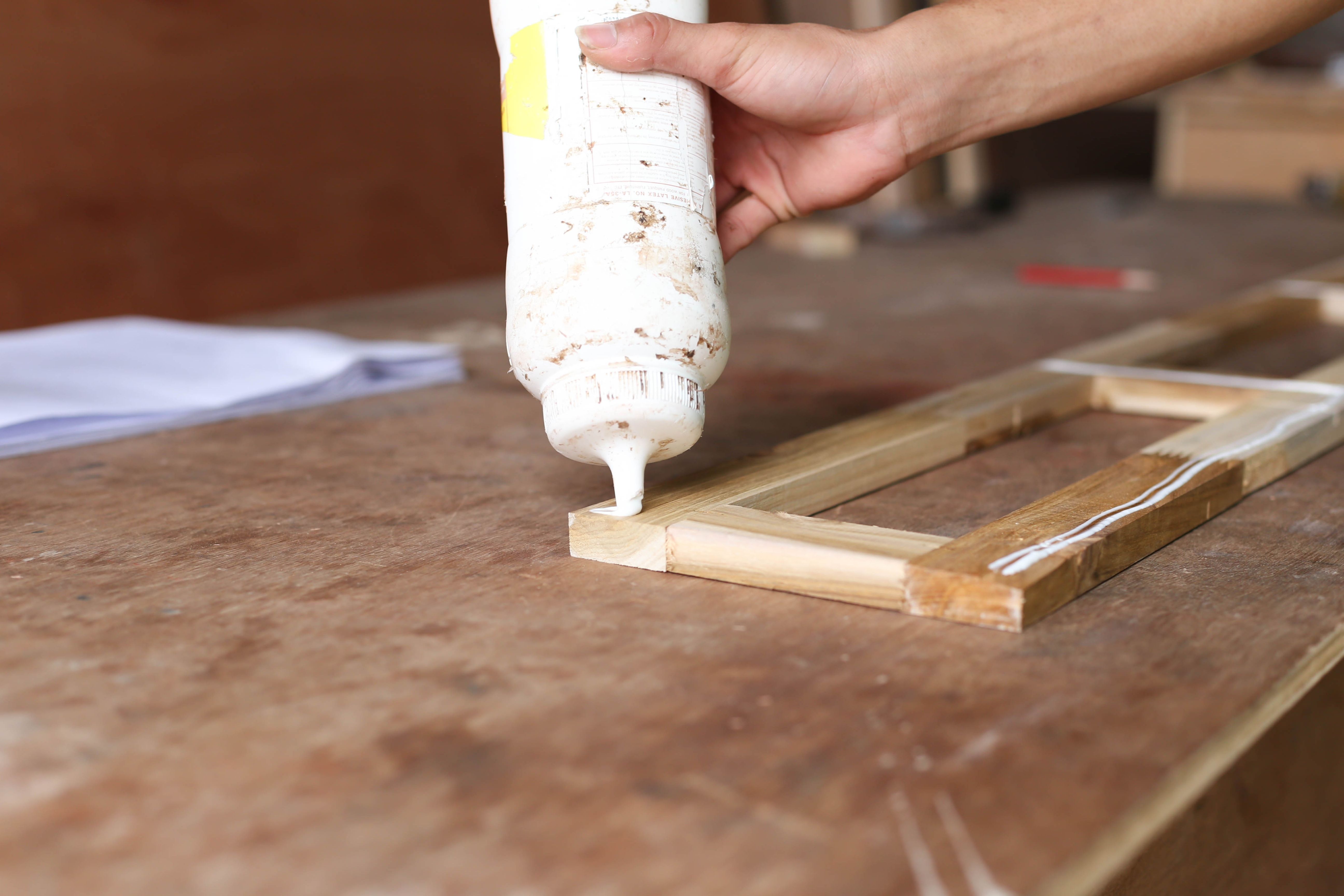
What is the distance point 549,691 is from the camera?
58cm

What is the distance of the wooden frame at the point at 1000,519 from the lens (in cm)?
68

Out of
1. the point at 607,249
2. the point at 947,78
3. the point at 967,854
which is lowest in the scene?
the point at 967,854

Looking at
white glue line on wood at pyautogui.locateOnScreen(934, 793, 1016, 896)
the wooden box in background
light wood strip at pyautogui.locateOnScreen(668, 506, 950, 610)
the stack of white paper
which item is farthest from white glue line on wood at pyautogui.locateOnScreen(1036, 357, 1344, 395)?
the wooden box in background

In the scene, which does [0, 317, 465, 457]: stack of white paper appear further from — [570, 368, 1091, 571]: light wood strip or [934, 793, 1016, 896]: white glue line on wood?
[934, 793, 1016, 896]: white glue line on wood

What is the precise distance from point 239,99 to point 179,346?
4.22ft

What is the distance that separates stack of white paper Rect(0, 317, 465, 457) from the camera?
109cm

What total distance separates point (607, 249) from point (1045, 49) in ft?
1.49

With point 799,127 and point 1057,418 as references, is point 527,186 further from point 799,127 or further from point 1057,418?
point 1057,418

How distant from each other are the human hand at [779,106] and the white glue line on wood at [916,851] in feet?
1.51

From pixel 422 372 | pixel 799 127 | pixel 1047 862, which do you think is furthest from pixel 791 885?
pixel 422 372

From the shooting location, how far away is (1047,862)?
17.3 inches

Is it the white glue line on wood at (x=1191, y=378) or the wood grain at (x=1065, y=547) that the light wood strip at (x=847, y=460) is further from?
the wood grain at (x=1065, y=547)

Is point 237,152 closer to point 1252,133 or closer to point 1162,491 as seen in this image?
point 1162,491

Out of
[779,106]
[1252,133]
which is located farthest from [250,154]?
[1252,133]
